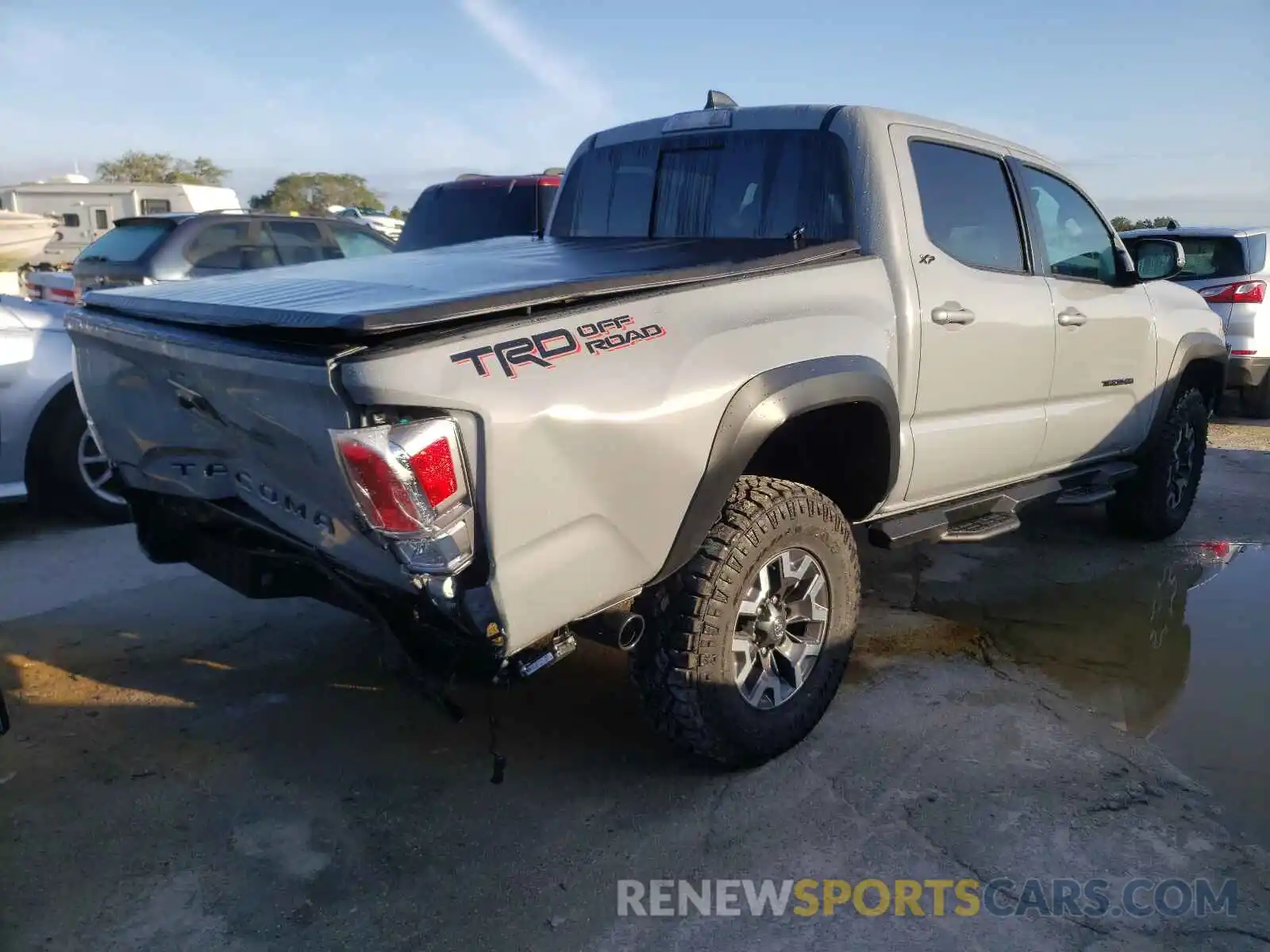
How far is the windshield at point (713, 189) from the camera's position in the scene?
355cm

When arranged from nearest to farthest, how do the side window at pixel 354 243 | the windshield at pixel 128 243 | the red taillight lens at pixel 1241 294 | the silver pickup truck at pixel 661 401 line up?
the silver pickup truck at pixel 661 401 < the windshield at pixel 128 243 < the red taillight lens at pixel 1241 294 < the side window at pixel 354 243

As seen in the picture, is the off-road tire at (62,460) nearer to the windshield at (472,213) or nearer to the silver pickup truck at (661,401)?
the silver pickup truck at (661,401)

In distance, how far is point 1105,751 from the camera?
328 centimetres

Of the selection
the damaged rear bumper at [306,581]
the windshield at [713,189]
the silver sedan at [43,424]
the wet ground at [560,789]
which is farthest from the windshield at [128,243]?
the damaged rear bumper at [306,581]

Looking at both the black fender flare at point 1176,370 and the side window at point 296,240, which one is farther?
the side window at point 296,240

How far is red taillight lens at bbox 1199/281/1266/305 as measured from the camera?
881cm

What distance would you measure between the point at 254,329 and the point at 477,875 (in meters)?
1.50

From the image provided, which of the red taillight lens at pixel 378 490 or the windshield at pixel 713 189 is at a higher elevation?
the windshield at pixel 713 189

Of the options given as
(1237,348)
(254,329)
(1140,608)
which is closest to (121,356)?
(254,329)

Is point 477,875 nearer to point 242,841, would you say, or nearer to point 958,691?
point 242,841

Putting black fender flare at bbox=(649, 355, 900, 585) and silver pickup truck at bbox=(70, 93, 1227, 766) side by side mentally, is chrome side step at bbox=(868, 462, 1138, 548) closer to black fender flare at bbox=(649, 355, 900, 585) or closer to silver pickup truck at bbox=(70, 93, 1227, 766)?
silver pickup truck at bbox=(70, 93, 1227, 766)

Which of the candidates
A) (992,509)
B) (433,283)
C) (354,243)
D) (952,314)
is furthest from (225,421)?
(354,243)

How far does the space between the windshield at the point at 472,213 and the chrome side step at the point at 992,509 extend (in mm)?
4504

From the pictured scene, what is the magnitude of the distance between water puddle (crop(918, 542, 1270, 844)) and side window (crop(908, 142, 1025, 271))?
1.57m
